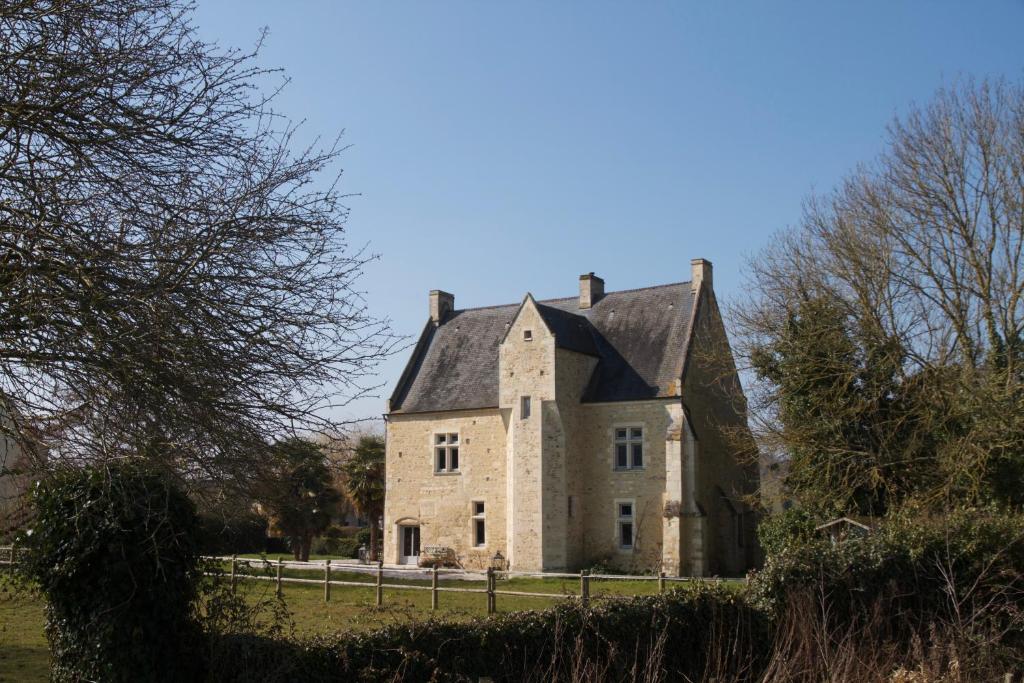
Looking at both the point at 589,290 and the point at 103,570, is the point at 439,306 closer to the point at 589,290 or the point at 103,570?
the point at 589,290

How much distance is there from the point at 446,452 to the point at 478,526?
8.67 feet

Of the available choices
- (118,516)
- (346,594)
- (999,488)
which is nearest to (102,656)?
(118,516)

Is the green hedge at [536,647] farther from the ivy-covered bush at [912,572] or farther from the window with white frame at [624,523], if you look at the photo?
the window with white frame at [624,523]

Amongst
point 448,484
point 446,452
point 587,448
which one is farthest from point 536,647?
point 446,452

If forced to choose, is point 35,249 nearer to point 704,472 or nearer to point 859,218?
point 859,218

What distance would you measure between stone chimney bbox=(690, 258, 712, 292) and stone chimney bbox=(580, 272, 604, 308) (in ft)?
12.5

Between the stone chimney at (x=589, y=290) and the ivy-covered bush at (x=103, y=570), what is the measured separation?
26981 mm

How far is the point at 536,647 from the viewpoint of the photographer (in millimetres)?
9586

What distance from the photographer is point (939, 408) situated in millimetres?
20766

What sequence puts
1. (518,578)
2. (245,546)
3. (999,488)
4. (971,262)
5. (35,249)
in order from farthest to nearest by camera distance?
(245,546) → (518,578) → (971,262) → (999,488) → (35,249)

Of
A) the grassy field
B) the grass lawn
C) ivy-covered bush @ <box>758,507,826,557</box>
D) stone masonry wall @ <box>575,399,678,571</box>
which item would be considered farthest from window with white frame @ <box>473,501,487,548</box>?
the grass lawn

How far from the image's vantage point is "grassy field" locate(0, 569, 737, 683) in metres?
11.6

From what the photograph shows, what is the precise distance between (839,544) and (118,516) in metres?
9.32

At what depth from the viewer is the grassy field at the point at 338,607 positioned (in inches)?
459
